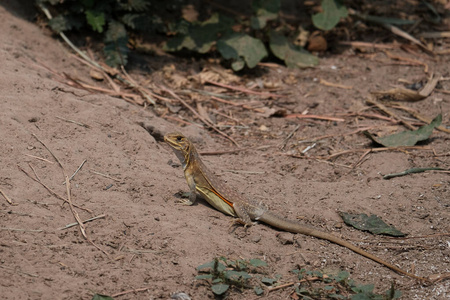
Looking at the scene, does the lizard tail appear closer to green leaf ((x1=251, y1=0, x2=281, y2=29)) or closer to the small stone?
the small stone

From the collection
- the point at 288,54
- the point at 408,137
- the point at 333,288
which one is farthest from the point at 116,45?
the point at 333,288

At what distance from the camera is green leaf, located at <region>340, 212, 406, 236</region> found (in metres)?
5.11

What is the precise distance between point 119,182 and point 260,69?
430 centimetres

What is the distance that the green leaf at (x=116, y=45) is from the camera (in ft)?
26.0

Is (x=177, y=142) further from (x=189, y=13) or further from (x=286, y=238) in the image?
(x=189, y=13)

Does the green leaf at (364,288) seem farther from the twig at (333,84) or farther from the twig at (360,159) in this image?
the twig at (333,84)

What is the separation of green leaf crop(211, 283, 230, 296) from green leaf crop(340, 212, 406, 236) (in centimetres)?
170

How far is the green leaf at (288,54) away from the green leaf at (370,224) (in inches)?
161

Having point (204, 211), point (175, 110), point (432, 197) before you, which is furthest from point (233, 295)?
point (175, 110)

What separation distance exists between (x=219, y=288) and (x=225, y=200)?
1.28 m

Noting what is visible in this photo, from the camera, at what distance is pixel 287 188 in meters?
5.75

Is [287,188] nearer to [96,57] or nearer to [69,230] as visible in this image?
[69,230]

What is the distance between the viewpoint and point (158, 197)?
515 centimetres

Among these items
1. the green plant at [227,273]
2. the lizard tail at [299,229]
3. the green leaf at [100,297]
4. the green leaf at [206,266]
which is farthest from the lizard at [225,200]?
the green leaf at [100,297]
